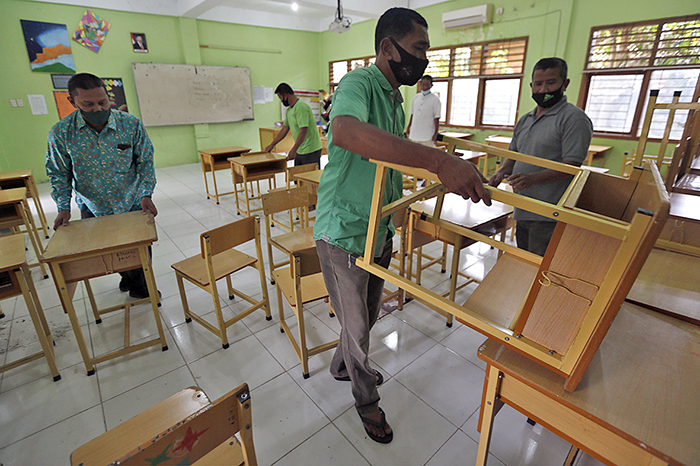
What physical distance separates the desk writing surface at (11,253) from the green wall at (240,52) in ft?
19.8

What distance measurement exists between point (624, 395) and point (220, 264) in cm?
207

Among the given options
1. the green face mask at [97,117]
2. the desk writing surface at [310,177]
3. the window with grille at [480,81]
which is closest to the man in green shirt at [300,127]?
the desk writing surface at [310,177]

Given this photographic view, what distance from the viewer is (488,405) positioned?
924 millimetres

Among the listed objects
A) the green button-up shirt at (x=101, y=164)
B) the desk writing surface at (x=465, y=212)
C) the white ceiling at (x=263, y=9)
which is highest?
the white ceiling at (x=263, y=9)

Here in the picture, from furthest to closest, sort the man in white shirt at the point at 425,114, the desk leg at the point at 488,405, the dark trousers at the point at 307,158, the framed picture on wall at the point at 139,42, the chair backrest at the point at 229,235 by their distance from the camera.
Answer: the framed picture on wall at the point at 139,42 → the man in white shirt at the point at 425,114 → the dark trousers at the point at 307,158 → the chair backrest at the point at 229,235 → the desk leg at the point at 488,405

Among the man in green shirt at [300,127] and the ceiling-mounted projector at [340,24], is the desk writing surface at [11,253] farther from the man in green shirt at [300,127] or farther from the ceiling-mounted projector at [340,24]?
the ceiling-mounted projector at [340,24]

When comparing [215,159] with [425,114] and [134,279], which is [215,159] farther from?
[425,114]

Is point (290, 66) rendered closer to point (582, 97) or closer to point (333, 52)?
point (333, 52)

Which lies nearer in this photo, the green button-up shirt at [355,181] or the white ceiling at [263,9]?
the green button-up shirt at [355,181]

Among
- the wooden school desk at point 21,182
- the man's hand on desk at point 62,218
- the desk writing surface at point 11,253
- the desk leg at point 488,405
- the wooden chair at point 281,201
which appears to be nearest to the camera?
the desk leg at point 488,405

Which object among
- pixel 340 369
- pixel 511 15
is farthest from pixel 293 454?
pixel 511 15

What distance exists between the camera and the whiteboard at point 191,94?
701cm

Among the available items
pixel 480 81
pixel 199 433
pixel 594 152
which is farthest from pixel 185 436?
pixel 480 81

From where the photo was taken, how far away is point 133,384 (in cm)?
180
